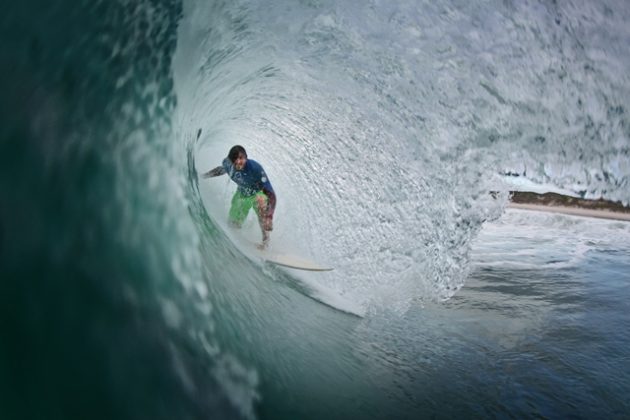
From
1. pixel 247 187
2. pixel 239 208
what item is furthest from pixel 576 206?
pixel 247 187

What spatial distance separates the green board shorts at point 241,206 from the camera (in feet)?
17.2

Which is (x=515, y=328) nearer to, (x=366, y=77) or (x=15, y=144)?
(x=366, y=77)

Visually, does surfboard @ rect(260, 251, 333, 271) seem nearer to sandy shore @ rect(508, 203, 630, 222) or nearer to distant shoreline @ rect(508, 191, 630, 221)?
distant shoreline @ rect(508, 191, 630, 221)

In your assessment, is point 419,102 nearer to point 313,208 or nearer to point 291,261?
point 291,261

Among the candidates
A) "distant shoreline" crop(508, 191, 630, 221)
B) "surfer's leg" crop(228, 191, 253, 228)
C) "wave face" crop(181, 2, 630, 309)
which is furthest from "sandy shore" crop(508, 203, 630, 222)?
"surfer's leg" crop(228, 191, 253, 228)

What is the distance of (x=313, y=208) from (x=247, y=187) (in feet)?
5.43

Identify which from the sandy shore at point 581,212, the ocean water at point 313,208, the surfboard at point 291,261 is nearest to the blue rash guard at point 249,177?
the ocean water at point 313,208

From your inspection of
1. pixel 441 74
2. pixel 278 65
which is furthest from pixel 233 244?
pixel 441 74

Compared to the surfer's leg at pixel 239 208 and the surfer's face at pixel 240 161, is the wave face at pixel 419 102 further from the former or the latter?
the surfer's leg at pixel 239 208

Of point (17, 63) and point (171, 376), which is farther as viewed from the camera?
point (171, 376)

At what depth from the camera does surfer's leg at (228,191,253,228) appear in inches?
209

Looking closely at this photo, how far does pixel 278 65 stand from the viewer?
4.43 m

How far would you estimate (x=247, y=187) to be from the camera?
512cm

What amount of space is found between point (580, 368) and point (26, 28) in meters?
4.01
